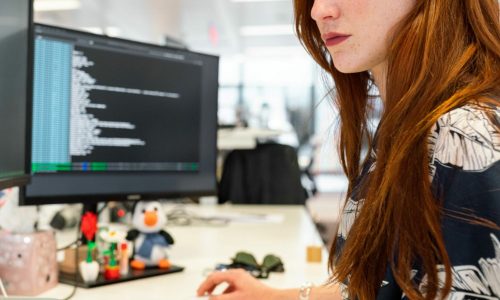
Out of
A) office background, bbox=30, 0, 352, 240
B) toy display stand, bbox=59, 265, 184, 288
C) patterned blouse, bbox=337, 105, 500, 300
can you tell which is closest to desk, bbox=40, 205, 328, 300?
toy display stand, bbox=59, 265, 184, 288

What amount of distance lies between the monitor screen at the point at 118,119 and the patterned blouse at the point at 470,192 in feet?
2.85

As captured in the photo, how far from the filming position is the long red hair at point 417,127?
23.7 inches

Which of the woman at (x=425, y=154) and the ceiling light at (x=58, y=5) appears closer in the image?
the woman at (x=425, y=154)

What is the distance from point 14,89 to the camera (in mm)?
916

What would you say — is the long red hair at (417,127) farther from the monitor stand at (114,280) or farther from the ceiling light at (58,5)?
the ceiling light at (58,5)

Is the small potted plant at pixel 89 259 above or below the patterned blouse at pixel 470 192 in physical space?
below

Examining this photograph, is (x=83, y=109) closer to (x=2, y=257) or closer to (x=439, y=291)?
(x=2, y=257)

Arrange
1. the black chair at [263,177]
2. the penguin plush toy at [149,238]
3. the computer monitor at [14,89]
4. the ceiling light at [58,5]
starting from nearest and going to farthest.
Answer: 1. the computer monitor at [14,89]
2. the penguin plush toy at [149,238]
3. the black chair at [263,177]
4. the ceiling light at [58,5]

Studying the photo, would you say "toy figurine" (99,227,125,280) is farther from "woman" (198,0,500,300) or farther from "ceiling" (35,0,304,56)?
"ceiling" (35,0,304,56)

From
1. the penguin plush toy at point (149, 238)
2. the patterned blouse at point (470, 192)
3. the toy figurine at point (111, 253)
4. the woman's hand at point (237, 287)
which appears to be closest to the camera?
the patterned blouse at point (470, 192)

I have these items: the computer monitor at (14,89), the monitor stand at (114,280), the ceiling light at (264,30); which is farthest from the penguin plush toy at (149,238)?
the ceiling light at (264,30)

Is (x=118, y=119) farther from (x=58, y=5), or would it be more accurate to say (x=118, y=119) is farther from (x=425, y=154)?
(x=58, y=5)

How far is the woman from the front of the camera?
576 mm

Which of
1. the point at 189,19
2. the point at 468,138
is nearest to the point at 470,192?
the point at 468,138
